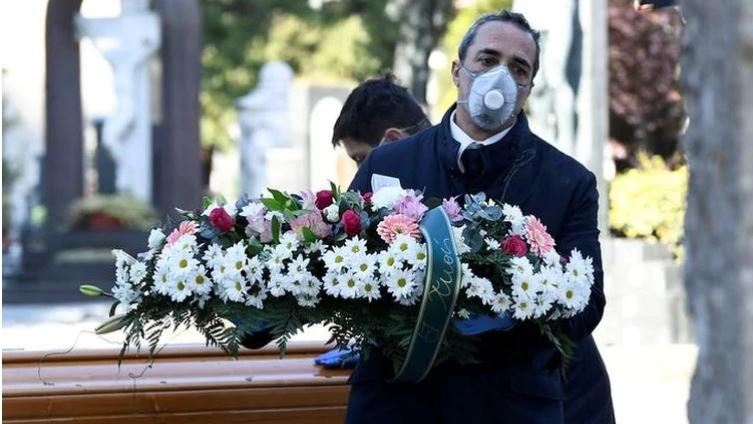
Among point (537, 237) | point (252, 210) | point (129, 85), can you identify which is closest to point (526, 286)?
point (537, 237)

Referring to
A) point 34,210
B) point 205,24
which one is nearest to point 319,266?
point 34,210

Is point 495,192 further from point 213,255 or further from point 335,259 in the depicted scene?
point 213,255

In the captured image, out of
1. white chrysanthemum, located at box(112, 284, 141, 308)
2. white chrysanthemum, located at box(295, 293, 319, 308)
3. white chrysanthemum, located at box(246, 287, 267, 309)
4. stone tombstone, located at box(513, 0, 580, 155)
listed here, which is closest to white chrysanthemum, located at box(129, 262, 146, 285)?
white chrysanthemum, located at box(112, 284, 141, 308)

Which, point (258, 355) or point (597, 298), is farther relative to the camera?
point (258, 355)

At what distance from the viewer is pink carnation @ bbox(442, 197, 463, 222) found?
354 cm

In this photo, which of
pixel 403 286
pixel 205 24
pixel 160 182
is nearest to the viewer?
pixel 403 286

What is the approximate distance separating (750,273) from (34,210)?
109 feet

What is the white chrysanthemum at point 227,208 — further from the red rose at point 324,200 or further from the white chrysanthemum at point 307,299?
A: the white chrysanthemum at point 307,299

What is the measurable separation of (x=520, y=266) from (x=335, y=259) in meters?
0.37

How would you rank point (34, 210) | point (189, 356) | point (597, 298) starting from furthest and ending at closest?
point (34, 210), point (189, 356), point (597, 298)

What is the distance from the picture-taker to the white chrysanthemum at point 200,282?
140 inches

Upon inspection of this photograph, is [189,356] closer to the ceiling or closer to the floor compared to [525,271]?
closer to the floor

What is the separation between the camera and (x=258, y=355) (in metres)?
4.85

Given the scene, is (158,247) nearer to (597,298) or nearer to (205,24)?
(597,298)
